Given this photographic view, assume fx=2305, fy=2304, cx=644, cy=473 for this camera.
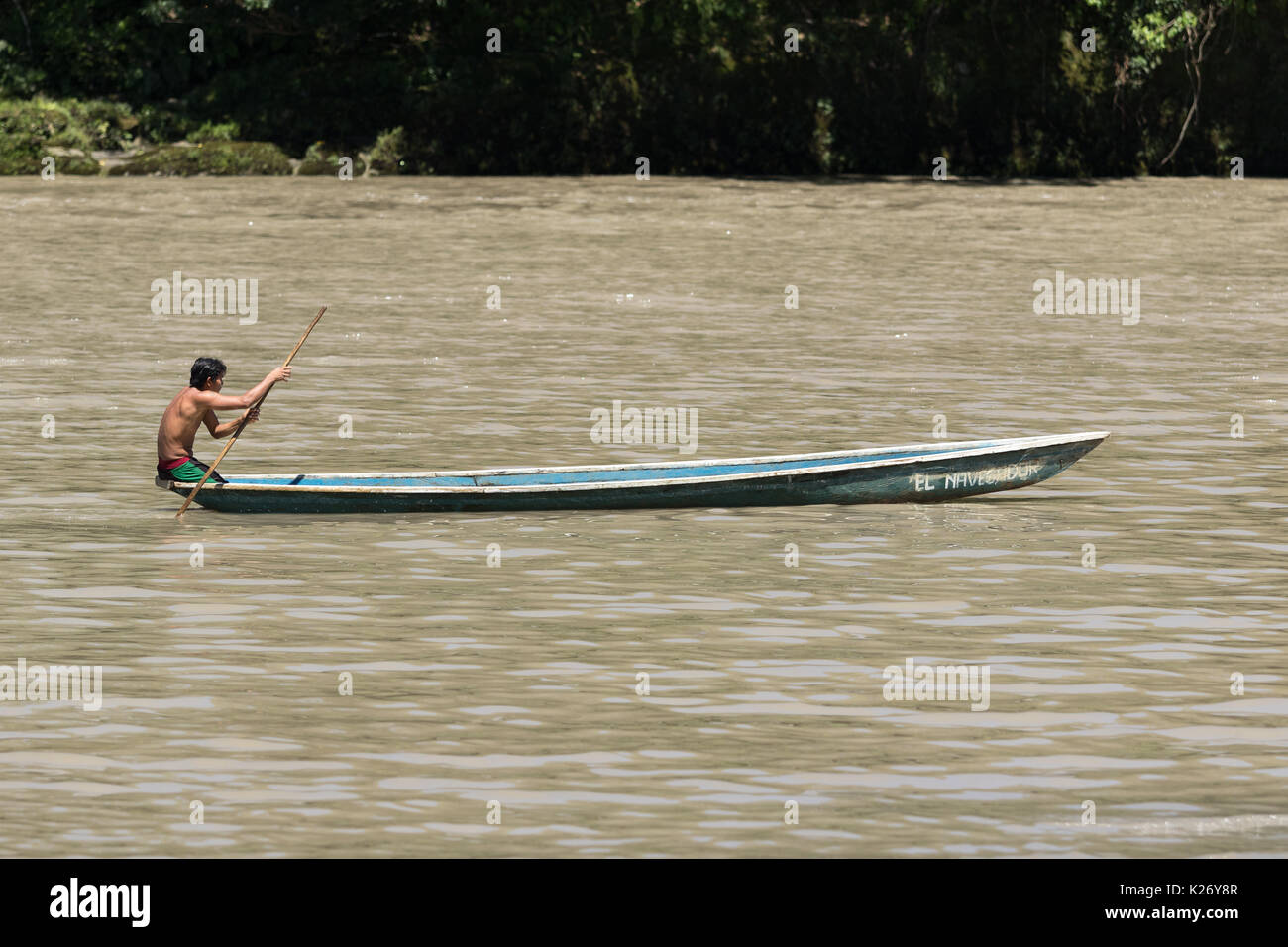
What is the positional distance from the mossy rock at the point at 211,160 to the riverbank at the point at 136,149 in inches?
0.9

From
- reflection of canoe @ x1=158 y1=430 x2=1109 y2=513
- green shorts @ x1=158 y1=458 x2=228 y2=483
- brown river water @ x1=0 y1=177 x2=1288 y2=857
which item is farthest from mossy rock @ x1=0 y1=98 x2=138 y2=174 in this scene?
reflection of canoe @ x1=158 y1=430 x2=1109 y2=513

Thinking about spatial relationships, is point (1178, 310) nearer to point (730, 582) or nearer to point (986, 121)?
point (730, 582)

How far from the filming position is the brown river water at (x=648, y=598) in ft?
33.7

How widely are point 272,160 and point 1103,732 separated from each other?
1888 inches

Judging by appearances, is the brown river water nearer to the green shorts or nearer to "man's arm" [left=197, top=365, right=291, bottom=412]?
the green shorts

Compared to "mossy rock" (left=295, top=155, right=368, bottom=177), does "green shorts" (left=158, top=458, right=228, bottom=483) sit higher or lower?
lower

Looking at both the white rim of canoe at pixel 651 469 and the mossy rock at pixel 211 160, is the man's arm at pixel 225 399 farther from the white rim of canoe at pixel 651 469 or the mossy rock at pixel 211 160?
the mossy rock at pixel 211 160

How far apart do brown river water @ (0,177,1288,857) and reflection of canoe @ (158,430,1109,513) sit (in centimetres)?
20

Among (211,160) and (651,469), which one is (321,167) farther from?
(651,469)

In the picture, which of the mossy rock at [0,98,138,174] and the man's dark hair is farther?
the mossy rock at [0,98,138,174]

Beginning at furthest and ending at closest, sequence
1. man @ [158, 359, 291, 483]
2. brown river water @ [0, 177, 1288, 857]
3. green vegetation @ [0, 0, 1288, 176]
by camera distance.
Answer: green vegetation @ [0, 0, 1288, 176] → man @ [158, 359, 291, 483] → brown river water @ [0, 177, 1288, 857]

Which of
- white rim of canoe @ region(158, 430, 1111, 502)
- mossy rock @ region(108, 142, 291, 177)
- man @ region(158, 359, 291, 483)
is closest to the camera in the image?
white rim of canoe @ region(158, 430, 1111, 502)

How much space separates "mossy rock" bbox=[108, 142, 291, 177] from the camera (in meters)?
56.1

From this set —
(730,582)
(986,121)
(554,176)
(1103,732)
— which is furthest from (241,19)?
(1103,732)
